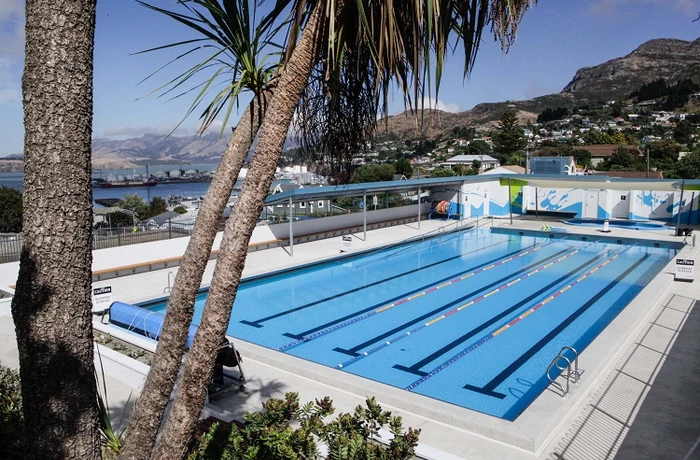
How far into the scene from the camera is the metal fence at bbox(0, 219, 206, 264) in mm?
12930

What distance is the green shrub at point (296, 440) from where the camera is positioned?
3.18 m

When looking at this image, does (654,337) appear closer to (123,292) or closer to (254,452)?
(254,452)

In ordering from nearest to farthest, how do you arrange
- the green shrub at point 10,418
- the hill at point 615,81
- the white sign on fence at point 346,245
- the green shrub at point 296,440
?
the green shrub at point 296,440 → the green shrub at point 10,418 → the white sign on fence at point 346,245 → the hill at point 615,81

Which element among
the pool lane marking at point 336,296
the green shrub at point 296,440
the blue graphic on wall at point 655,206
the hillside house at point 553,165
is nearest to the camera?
the green shrub at point 296,440

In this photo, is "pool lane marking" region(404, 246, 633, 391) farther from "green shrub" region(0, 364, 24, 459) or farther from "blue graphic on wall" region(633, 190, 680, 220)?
"blue graphic on wall" region(633, 190, 680, 220)

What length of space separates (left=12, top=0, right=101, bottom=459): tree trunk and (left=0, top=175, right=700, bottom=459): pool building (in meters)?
3.72

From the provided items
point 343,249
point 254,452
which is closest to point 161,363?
point 254,452

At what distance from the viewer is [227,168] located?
2.99 metres

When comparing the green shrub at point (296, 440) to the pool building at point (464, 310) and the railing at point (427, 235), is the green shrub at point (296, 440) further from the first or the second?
the railing at point (427, 235)

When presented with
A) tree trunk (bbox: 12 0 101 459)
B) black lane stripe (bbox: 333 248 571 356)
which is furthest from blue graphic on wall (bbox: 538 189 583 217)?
tree trunk (bbox: 12 0 101 459)

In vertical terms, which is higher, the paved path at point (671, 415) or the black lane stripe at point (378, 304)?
the paved path at point (671, 415)

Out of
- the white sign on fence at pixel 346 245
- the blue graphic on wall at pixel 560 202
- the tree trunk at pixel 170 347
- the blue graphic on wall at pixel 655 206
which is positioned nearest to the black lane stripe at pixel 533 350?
the tree trunk at pixel 170 347

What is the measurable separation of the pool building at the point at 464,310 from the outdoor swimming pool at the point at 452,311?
0.16 feet

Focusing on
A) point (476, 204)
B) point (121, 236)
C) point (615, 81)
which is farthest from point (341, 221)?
point (615, 81)
